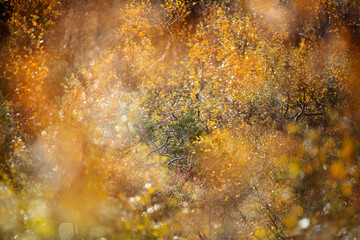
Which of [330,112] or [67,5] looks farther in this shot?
[67,5]

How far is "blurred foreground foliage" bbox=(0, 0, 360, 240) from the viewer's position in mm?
4918

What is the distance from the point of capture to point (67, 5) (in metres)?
5.43

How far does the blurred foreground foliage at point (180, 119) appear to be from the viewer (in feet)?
16.1

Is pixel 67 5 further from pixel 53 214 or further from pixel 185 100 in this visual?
pixel 53 214

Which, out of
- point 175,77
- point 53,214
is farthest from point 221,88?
point 53,214

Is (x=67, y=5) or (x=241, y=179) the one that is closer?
(x=241, y=179)

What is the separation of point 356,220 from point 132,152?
3.99 m

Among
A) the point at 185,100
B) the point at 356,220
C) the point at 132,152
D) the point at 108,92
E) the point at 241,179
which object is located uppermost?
the point at 108,92

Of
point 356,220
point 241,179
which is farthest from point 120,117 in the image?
point 356,220

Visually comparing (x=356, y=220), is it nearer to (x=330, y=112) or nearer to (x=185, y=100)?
(x=330, y=112)

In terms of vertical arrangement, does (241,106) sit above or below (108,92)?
below

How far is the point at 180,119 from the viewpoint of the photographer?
505 cm

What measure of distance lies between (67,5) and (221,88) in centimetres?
324

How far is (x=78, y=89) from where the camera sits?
209 inches
